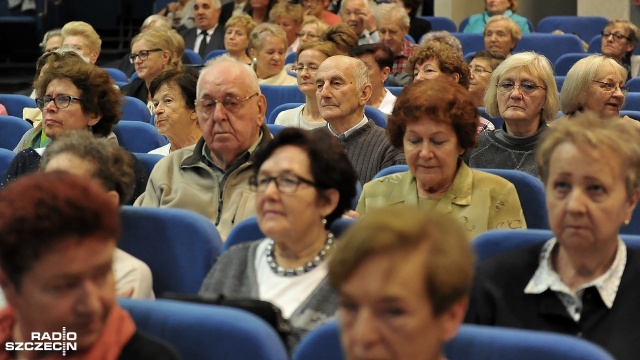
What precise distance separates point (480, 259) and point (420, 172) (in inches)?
27.5

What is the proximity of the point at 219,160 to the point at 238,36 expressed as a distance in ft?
13.7

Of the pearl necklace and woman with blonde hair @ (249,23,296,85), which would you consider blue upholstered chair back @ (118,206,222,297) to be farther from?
woman with blonde hair @ (249,23,296,85)

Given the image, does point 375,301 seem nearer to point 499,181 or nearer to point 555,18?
point 499,181

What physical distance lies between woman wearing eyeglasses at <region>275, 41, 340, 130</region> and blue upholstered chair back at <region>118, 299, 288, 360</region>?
9.14 feet

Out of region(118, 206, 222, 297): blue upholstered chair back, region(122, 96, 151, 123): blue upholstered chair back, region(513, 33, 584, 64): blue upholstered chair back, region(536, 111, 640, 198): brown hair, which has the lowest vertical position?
region(513, 33, 584, 64): blue upholstered chair back

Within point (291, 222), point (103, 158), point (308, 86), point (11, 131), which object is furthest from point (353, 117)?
point (291, 222)

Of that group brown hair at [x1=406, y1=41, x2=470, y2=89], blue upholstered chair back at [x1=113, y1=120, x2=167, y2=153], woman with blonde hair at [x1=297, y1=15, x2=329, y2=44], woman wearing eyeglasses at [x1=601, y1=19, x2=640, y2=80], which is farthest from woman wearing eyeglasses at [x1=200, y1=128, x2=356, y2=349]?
woman wearing eyeglasses at [x1=601, y1=19, x2=640, y2=80]

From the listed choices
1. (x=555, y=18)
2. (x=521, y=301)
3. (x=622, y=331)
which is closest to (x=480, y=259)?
(x=521, y=301)

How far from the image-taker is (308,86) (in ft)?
16.5

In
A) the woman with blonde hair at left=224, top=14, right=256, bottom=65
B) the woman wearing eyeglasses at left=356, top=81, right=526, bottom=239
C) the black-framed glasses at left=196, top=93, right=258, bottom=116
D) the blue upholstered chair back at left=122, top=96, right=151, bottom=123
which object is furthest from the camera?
the woman with blonde hair at left=224, top=14, right=256, bottom=65

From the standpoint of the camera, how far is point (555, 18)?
9414 millimetres

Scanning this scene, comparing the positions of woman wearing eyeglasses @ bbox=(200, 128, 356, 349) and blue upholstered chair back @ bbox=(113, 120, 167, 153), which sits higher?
woman wearing eyeglasses @ bbox=(200, 128, 356, 349)

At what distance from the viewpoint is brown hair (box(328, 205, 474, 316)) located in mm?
1513

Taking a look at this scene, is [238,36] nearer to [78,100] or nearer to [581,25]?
[581,25]
